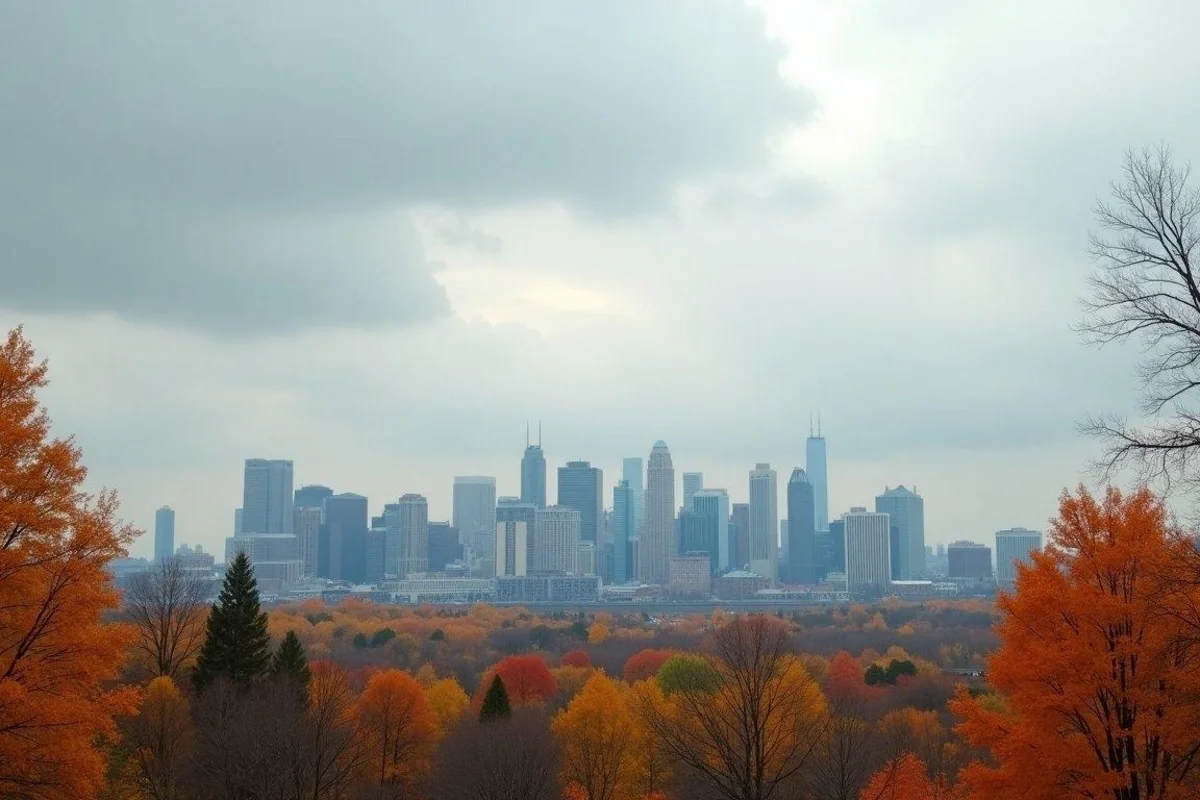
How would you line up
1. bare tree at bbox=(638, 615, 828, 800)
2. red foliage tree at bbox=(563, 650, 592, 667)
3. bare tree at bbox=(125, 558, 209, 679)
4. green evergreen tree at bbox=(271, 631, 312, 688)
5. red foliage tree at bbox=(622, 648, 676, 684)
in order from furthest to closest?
red foliage tree at bbox=(563, 650, 592, 667) → red foliage tree at bbox=(622, 648, 676, 684) → bare tree at bbox=(125, 558, 209, 679) → green evergreen tree at bbox=(271, 631, 312, 688) → bare tree at bbox=(638, 615, 828, 800)

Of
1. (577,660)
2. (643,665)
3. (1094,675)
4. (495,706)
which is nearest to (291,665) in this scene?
(495,706)

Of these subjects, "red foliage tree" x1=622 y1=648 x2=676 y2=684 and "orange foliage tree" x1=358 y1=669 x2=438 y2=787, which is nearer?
"orange foliage tree" x1=358 y1=669 x2=438 y2=787

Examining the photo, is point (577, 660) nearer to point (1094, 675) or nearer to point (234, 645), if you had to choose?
point (234, 645)

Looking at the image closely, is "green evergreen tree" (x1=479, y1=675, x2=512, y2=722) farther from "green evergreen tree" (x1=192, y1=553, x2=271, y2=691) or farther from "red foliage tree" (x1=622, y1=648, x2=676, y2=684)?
"red foliage tree" (x1=622, y1=648, x2=676, y2=684)

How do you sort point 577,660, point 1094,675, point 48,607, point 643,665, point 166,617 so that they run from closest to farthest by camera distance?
point 48,607
point 1094,675
point 166,617
point 643,665
point 577,660

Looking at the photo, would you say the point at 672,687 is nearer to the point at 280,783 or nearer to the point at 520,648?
the point at 280,783

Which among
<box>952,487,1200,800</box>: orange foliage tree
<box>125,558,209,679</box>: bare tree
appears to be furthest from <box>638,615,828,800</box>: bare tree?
<box>125,558,209,679</box>: bare tree

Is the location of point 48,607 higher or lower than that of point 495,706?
higher
